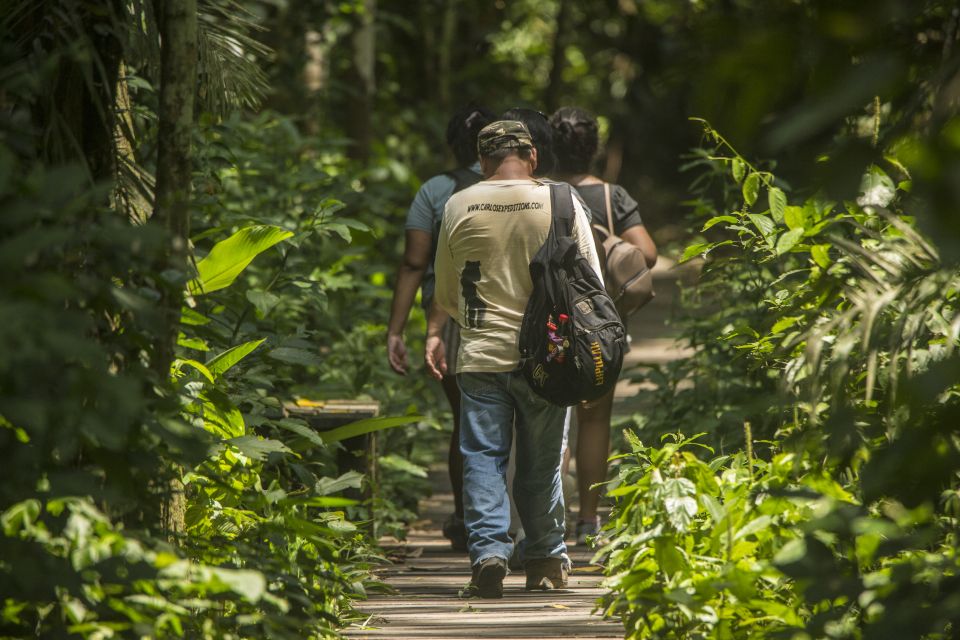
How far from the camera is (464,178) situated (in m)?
5.90

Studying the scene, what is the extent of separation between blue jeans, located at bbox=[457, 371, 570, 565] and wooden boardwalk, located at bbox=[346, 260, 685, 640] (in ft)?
0.77

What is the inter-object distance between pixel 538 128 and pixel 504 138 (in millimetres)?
558

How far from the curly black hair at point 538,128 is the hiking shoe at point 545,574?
165 cm

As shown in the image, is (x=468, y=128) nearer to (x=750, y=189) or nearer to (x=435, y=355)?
(x=435, y=355)

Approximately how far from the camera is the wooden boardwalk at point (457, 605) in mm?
4246

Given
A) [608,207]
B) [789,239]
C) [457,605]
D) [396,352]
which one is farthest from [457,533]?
[789,239]

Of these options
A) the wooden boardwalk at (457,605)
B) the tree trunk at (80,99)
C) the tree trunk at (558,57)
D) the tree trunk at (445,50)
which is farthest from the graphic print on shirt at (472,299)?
the tree trunk at (558,57)

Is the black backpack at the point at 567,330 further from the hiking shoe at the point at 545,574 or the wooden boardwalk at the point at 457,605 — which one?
the wooden boardwalk at the point at 457,605

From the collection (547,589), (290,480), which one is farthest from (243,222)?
(547,589)

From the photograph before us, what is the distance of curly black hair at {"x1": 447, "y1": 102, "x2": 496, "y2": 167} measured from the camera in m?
5.95

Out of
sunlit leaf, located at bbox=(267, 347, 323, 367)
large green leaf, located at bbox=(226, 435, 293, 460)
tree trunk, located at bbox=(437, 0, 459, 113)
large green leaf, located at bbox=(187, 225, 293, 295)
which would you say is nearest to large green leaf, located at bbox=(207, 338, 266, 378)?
sunlit leaf, located at bbox=(267, 347, 323, 367)

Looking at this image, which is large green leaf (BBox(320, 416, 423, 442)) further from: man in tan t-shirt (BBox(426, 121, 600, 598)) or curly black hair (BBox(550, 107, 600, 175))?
curly black hair (BBox(550, 107, 600, 175))

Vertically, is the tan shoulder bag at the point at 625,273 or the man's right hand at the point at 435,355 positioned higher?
the tan shoulder bag at the point at 625,273

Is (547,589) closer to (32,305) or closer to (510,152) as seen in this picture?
(510,152)
